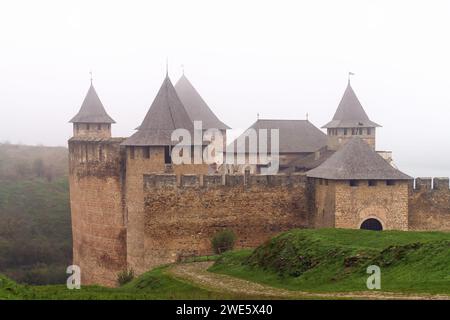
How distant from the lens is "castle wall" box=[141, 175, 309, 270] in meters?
25.0

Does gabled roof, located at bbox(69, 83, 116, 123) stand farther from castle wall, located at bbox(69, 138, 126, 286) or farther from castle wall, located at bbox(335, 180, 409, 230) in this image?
castle wall, located at bbox(335, 180, 409, 230)

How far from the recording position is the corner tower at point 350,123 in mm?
37831

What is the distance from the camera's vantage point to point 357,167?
2472 cm

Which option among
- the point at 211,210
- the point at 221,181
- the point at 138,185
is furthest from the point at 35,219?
the point at 221,181

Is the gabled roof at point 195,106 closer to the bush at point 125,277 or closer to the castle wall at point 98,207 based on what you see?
the castle wall at point 98,207

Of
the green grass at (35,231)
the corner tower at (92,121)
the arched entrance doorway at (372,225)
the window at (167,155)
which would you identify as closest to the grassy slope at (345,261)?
the arched entrance doorway at (372,225)

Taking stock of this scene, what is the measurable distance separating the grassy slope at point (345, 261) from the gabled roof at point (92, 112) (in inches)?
544

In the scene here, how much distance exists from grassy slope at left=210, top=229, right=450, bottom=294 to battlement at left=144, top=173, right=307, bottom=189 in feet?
11.9

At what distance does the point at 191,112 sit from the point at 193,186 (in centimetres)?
1082

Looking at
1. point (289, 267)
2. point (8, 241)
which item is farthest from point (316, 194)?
point (8, 241)

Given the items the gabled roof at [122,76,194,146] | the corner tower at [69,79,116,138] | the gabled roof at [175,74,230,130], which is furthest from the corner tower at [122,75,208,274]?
the gabled roof at [175,74,230,130]

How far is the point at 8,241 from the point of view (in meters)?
44.2

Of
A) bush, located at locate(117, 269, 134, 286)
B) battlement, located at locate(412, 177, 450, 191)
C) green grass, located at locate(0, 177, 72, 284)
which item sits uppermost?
battlement, located at locate(412, 177, 450, 191)

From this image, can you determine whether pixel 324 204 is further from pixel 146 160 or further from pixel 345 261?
pixel 345 261
